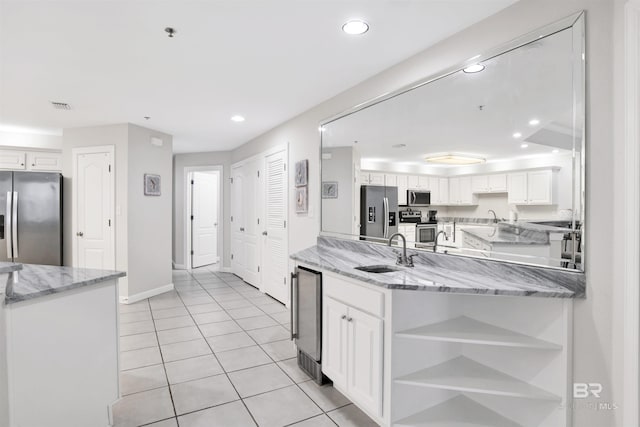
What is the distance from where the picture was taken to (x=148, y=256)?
4750 millimetres

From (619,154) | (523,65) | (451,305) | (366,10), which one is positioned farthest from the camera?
(451,305)

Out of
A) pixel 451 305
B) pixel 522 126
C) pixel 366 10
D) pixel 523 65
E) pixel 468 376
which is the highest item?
pixel 366 10

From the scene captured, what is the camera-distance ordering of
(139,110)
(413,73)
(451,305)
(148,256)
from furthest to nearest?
1. (148,256)
2. (139,110)
3. (413,73)
4. (451,305)

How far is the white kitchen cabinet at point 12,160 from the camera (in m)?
4.70

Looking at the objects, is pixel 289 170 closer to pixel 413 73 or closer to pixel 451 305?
pixel 413 73

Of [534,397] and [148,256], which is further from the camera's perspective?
[148,256]

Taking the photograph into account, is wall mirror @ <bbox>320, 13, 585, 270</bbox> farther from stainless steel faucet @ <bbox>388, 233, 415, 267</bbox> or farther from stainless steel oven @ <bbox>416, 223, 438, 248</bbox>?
stainless steel faucet @ <bbox>388, 233, 415, 267</bbox>

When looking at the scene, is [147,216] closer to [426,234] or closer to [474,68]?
[426,234]

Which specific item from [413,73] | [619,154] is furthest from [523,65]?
[413,73]

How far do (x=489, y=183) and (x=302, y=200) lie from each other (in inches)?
89.3

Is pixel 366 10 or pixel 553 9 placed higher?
pixel 366 10

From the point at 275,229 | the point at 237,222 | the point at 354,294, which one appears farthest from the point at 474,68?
the point at 237,222

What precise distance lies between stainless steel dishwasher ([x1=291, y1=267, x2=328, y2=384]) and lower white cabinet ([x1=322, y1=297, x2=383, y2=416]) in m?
0.10

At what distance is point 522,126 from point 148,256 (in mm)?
4850
